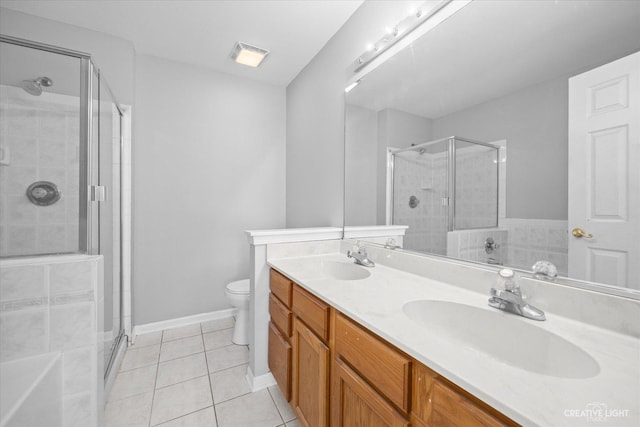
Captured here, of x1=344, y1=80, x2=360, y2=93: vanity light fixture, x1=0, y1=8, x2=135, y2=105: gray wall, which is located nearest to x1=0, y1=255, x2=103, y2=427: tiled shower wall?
x1=0, y1=8, x2=135, y2=105: gray wall

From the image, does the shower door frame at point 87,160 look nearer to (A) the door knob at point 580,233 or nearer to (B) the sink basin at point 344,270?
(B) the sink basin at point 344,270

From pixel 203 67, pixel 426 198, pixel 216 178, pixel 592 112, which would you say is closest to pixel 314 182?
pixel 216 178

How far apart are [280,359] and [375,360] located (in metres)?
0.87

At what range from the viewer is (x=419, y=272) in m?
1.28

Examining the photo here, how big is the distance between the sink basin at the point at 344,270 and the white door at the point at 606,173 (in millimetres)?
877

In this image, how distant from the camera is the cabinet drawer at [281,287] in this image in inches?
52.6

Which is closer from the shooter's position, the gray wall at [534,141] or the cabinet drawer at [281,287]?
the gray wall at [534,141]

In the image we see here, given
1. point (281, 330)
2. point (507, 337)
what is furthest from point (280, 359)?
point (507, 337)

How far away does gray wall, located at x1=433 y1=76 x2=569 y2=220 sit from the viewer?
0.83m

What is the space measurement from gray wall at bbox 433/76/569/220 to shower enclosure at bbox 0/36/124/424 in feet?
6.07

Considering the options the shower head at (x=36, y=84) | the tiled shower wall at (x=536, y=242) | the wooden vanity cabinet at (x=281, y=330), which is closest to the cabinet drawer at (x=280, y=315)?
the wooden vanity cabinet at (x=281, y=330)

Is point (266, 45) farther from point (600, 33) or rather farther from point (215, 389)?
point (215, 389)

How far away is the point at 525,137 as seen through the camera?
92 cm

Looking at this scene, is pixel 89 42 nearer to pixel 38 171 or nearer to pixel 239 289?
pixel 38 171
